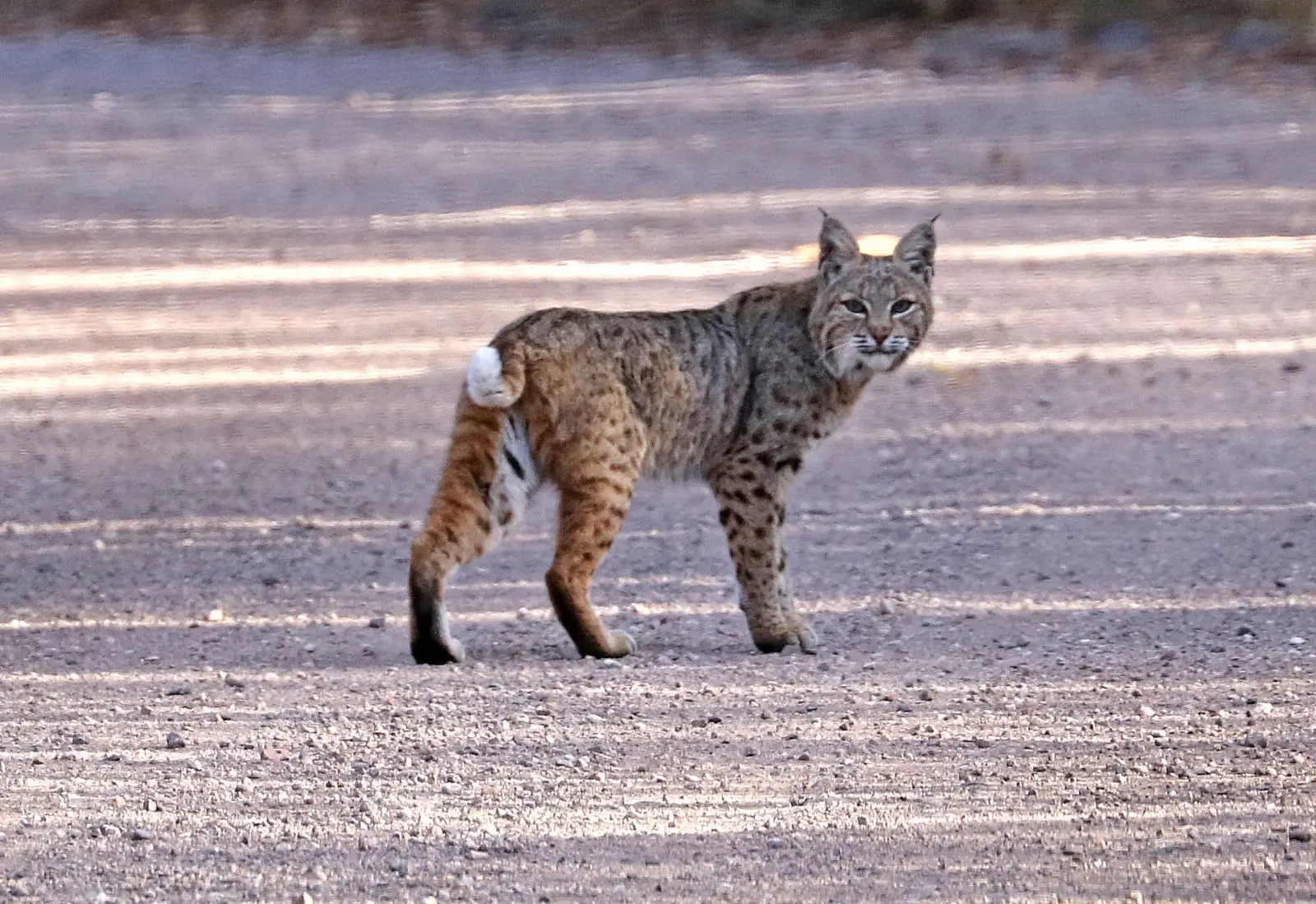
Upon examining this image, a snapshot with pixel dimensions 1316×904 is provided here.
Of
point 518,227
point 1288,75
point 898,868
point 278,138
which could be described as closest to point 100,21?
point 278,138

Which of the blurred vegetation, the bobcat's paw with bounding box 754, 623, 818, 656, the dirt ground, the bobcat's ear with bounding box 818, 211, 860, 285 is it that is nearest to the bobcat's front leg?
the bobcat's paw with bounding box 754, 623, 818, 656

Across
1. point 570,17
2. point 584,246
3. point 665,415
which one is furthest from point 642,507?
point 570,17

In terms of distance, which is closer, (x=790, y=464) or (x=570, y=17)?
(x=790, y=464)

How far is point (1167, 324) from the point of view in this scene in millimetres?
12461

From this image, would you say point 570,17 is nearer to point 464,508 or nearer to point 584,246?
point 584,246

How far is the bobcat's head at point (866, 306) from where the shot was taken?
7.74 m

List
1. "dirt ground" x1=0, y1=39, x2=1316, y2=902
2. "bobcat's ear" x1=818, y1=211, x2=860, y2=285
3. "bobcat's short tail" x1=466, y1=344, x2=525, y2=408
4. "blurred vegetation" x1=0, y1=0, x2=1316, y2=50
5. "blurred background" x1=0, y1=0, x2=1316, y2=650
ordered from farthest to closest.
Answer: "blurred vegetation" x1=0, y1=0, x2=1316, y2=50 < "blurred background" x1=0, y1=0, x2=1316, y2=650 < "bobcat's ear" x1=818, y1=211, x2=860, y2=285 < "bobcat's short tail" x1=466, y1=344, x2=525, y2=408 < "dirt ground" x1=0, y1=39, x2=1316, y2=902

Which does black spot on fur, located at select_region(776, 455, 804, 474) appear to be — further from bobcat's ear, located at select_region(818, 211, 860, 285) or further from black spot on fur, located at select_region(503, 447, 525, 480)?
black spot on fur, located at select_region(503, 447, 525, 480)

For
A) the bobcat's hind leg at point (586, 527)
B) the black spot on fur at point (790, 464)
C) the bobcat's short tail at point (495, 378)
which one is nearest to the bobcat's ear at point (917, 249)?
the black spot on fur at point (790, 464)

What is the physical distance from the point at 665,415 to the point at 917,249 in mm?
1162

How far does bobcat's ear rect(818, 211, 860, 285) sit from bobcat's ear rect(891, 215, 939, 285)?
0.61 feet

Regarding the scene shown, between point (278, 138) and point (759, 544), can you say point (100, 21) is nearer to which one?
point (278, 138)

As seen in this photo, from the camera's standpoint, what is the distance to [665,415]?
7.57m

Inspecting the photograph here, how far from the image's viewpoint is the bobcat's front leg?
7520mm
